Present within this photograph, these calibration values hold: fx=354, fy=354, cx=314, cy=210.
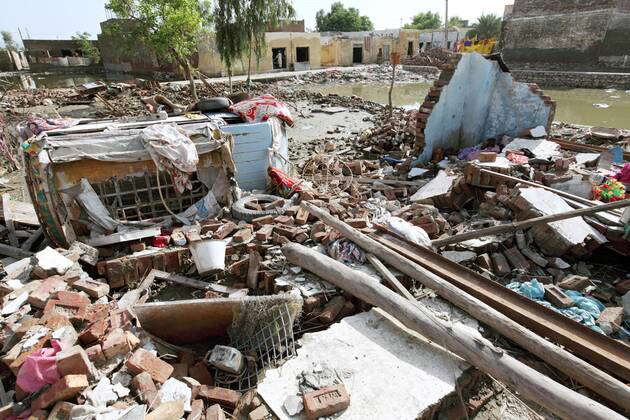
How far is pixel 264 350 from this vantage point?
11.0ft

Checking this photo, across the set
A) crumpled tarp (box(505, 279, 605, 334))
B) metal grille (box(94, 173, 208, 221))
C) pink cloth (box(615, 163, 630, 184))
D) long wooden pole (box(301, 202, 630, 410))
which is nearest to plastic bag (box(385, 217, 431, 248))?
long wooden pole (box(301, 202, 630, 410))

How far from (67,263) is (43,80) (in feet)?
123

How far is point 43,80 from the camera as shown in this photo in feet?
105

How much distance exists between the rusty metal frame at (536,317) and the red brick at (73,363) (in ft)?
10.1

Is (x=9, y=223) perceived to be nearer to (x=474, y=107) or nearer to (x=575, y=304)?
(x=575, y=304)

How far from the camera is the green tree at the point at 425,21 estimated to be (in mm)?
62000

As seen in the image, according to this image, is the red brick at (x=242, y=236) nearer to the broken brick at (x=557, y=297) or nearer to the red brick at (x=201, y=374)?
the red brick at (x=201, y=374)

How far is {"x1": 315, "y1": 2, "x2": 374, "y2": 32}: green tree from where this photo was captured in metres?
52.1

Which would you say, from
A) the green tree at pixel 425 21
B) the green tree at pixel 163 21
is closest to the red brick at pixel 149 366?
the green tree at pixel 163 21

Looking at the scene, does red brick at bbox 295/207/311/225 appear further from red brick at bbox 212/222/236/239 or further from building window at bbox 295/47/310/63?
building window at bbox 295/47/310/63

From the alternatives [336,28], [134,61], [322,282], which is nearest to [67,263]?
[322,282]

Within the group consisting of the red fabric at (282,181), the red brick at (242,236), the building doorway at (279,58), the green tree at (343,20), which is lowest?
the red brick at (242,236)

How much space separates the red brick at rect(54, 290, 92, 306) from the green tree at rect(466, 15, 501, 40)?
4914 centimetres

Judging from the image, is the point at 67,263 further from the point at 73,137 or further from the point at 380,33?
the point at 380,33
